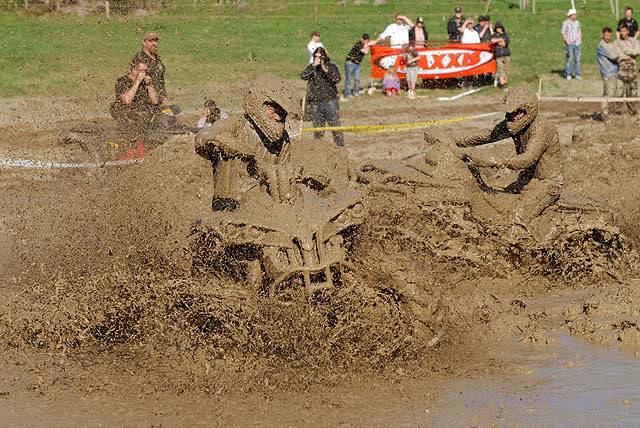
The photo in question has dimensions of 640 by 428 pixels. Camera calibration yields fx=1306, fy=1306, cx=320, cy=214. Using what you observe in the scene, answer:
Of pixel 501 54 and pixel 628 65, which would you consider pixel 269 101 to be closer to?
pixel 628 65

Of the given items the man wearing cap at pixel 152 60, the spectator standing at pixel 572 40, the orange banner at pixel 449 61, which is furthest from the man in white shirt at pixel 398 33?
the man wearing cap at pixel 152 60

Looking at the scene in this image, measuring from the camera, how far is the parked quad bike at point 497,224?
12438 mm

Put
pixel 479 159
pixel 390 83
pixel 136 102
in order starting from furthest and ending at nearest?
pixel 390 83
pixel 136 102
pixel 479 159

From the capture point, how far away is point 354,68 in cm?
2566

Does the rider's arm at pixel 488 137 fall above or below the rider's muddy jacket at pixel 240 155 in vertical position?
below

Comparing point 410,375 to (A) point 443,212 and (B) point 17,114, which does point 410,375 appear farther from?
(B) point 17,114

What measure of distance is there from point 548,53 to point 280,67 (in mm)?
7622

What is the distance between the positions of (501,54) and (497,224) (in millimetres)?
15222

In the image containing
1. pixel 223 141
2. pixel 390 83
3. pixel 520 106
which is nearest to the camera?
pixel 223 141

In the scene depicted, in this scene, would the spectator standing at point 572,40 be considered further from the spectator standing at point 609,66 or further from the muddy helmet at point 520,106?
the muddy helmet at point 520,106

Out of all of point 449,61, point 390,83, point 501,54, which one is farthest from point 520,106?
point 449,61

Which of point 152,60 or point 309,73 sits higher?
point 152,60

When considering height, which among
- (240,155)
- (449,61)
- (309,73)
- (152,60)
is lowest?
(449,61)

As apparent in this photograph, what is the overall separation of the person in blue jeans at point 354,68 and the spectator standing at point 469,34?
2.59 m
